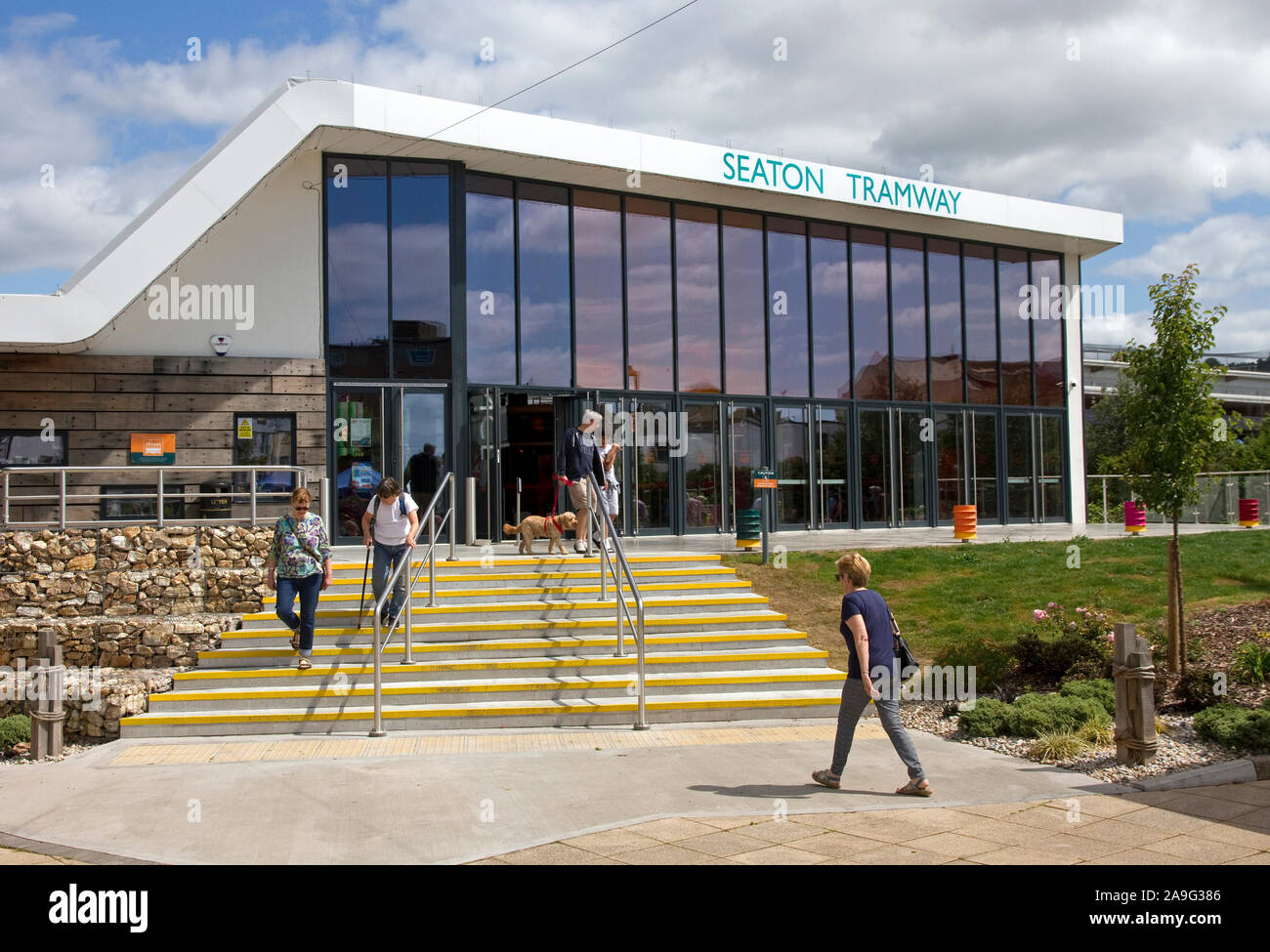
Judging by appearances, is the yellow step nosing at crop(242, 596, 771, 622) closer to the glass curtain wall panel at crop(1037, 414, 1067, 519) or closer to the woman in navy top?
the woman in navy top

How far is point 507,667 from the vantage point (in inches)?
434

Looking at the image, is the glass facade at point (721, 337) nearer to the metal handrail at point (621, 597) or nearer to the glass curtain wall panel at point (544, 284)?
the glass curtain wall panel at point (544, 284)

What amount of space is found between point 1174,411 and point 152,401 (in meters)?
13.4

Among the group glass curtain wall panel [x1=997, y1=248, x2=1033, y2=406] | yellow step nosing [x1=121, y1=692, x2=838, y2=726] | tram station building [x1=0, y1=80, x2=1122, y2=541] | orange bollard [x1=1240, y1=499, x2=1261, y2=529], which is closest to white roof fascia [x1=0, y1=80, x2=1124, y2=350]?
tram station building [x1=0, y1=80, x2=1122, y2=541]

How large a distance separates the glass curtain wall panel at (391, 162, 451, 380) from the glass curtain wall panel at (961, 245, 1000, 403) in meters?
12.2

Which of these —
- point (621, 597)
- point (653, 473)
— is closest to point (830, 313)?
point (653, 473)

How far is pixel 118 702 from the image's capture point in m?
11.1

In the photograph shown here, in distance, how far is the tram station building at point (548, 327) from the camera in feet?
52.3

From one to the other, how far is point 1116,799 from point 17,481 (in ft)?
48.1

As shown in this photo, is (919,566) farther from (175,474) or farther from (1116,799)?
(175,474)

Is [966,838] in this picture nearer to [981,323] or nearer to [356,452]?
[356,452]

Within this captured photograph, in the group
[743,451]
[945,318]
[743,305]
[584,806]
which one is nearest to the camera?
[584,806]

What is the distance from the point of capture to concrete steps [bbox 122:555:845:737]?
398 inches

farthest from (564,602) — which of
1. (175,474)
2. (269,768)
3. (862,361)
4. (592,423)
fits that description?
(862,361)
